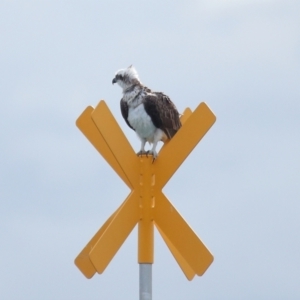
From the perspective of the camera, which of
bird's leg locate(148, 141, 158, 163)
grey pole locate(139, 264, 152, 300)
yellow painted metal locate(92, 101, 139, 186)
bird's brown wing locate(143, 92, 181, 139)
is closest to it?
grey pole locate(139, 264, 152, 300)

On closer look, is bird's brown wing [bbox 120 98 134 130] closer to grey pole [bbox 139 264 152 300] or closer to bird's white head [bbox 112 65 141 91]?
bird's white head [bbox 112 65 141 91]

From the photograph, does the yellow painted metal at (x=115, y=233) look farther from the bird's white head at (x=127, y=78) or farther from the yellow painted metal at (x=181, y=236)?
the bird's white head at (x=127, y=78)

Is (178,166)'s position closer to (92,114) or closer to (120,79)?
(92,114)

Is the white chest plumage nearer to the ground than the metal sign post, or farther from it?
farther from it

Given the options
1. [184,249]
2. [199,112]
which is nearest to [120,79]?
[199,112]

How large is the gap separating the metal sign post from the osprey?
215 centimetres

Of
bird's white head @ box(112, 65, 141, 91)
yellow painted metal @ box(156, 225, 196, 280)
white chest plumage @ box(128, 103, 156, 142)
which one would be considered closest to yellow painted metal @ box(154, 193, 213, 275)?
yellow painted metal @ box(156, 225, 196, 280)

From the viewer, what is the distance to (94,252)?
634cm

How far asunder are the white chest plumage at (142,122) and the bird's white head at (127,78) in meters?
0.26

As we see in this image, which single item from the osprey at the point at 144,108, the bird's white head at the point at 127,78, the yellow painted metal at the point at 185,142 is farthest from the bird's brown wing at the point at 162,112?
the yellow painted metal at the point at 185,142

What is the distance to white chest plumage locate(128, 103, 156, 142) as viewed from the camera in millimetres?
9531

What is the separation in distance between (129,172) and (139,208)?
13.0 inches

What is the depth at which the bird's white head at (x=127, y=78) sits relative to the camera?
376 inches

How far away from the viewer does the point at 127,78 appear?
955 cm
